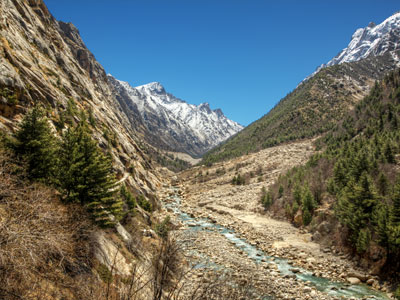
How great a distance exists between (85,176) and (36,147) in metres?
3.56

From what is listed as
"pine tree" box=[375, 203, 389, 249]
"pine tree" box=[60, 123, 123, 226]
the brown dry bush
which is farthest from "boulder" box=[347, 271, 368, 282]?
the brown dry bush

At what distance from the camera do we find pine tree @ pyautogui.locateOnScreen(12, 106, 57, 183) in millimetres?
14688

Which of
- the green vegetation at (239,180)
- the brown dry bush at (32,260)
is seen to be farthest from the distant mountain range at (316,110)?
the brown dry bush at (32,260)

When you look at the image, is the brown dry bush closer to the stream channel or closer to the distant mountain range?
the stream channel

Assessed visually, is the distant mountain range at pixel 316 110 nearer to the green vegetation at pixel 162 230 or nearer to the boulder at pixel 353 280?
the boulder at pixel 353 280

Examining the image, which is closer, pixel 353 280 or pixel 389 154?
pixel 353 280

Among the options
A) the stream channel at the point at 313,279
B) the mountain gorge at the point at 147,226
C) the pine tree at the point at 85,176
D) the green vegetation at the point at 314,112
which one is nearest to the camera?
the mountain gorge at the point at 147,226

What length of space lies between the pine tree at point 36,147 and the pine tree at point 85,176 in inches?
38.7

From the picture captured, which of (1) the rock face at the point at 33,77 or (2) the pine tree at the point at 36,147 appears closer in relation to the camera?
(2) the pine tree at the point at 36,147

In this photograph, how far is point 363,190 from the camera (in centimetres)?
2439

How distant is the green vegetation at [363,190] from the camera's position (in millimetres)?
20656

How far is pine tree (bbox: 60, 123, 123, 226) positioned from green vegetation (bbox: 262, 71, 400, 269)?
918 inches

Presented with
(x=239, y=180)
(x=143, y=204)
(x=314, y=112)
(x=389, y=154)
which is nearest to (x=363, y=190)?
(x=389, y=154)

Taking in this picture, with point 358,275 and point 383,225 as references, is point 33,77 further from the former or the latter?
point 383,225
